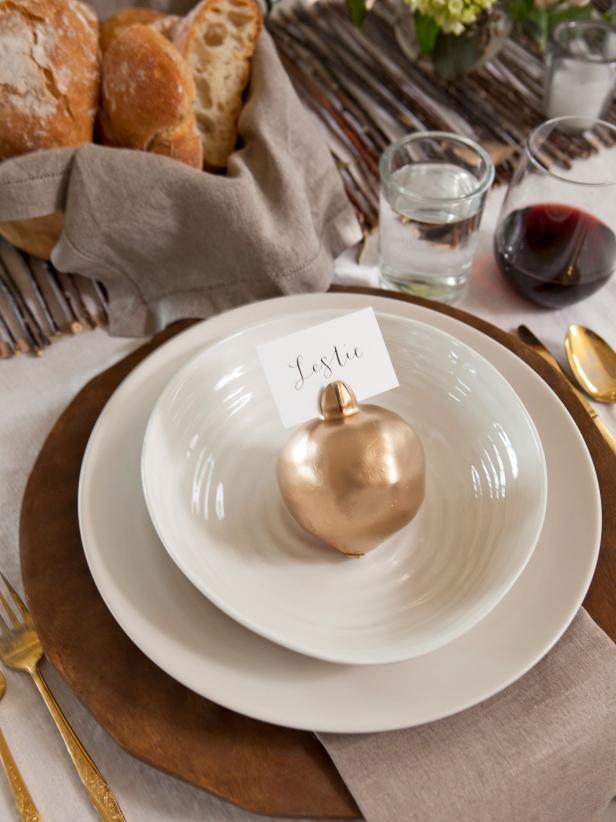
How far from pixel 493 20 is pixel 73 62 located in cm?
52

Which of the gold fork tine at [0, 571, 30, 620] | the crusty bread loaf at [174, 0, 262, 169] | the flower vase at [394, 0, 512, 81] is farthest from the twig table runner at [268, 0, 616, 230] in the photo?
the gold fork tine at [0, 571, 30, 620]

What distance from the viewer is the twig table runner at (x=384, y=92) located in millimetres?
900

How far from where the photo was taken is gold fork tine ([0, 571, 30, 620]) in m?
0.53

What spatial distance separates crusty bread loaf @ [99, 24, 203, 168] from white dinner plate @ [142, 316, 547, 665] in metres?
0.23

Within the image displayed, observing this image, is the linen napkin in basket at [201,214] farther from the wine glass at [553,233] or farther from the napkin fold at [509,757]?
the napkin fold at [509,757]

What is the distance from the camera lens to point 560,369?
27.1 inches

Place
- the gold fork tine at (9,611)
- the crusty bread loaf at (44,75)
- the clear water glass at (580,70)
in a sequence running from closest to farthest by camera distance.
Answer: the gold fork tine at (9,611)
the crusty bread loaf at (44,75)
the clear water glass at (580,70)

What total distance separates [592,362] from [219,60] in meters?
0.47

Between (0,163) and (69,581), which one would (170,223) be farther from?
(69,581)

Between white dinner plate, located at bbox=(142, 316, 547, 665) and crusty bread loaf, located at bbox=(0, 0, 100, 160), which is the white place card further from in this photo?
crusty bread loaf, located at bbox=(0, 0, 100, 160)

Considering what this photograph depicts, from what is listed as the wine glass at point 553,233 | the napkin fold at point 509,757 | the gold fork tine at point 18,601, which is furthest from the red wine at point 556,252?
the gold fork tine at point 18,601

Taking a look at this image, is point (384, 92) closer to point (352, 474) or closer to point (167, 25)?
point (167, 25)

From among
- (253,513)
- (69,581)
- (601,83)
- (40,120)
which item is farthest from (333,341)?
(601,83)

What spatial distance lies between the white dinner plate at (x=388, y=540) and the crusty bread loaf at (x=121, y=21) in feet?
1.24
